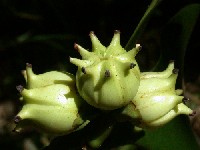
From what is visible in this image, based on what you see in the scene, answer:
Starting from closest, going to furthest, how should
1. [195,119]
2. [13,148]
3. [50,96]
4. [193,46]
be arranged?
[50,96]
[195,119]
[13,148]
[193,46]

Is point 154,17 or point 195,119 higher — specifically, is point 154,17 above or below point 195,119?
above

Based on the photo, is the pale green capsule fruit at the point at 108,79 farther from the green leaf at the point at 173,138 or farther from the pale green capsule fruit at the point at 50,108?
the green leaf at the point at 173,138

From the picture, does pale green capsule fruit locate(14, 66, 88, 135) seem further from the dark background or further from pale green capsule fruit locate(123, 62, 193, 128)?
the dark background

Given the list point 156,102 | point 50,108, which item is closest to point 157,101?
point 156,102

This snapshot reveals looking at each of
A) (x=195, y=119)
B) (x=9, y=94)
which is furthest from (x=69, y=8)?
(x=195, y=119)

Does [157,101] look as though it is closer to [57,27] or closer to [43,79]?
[43,79]

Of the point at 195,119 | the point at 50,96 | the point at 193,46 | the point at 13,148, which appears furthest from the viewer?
the point at 193,46

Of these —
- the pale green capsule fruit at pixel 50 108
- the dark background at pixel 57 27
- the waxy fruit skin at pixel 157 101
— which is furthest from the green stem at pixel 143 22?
the dark background at pixel 57 27

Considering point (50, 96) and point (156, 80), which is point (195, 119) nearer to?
point (156, 80)

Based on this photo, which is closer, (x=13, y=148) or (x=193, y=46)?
(x=13, y=148)
